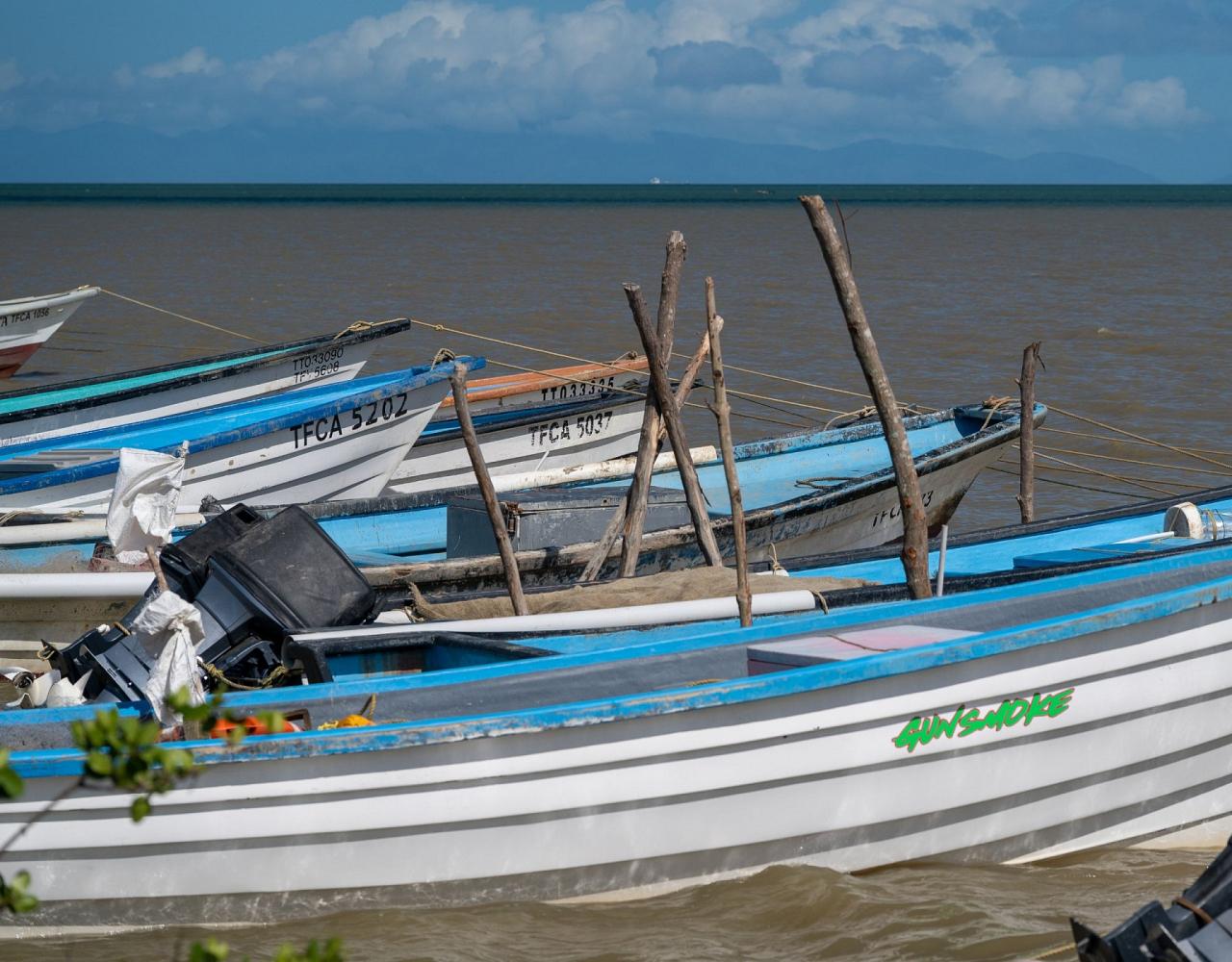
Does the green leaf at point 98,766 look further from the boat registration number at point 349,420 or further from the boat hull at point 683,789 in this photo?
the boat registration number at point 349,420

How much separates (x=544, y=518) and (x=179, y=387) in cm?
553

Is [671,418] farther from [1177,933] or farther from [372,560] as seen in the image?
[1177,933]

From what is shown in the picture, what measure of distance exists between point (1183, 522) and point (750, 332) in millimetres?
15468

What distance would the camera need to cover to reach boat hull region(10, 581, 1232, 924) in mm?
4840

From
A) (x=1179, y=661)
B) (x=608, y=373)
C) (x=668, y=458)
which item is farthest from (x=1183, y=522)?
(x=608, y=373)

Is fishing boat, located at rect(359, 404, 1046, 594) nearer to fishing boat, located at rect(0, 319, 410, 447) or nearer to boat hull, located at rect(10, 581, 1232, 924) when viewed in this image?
boat hull, located at rect(10, 581, 1232, 924)

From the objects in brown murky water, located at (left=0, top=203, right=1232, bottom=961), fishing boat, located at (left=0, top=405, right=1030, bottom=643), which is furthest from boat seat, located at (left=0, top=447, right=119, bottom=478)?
brown murky water, located at (left=0, top=203, right=1232, bottom=961)

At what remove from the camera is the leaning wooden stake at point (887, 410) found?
6.68m

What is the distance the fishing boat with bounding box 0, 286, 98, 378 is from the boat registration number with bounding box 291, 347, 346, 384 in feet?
20.1

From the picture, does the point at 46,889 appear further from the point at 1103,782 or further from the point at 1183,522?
the point at 1183,522

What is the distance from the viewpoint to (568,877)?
206 inches

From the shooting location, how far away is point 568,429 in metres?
12.5

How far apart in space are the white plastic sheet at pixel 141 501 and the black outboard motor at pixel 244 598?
455 mm

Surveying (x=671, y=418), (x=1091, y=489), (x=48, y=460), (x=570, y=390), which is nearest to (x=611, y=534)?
(x=671, y=418)
